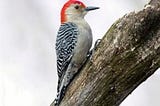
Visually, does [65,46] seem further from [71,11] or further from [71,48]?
[71,11]

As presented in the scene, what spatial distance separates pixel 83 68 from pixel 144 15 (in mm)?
486

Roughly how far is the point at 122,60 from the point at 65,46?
554mm

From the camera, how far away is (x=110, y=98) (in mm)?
2119

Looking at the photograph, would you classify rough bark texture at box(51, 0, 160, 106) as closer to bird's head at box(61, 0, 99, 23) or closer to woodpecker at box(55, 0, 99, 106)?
woodpecker at box(55, 0, 99, 106)

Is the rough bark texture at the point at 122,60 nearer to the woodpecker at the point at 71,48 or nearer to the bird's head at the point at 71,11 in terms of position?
the woodpecker at the point at 71,48

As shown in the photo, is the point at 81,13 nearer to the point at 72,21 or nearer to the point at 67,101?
the point at 72,21

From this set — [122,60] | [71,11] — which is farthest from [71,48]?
[122,60]

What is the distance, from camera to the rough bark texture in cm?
200

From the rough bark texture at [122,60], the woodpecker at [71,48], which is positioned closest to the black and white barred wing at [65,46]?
the woodpecker at [71,48]

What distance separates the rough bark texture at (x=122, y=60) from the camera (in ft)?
6.55

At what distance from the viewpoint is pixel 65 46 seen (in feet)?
8.36

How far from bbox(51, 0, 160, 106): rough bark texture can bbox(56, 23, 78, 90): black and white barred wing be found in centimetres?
33

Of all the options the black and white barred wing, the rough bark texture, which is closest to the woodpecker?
the black and white barred wing

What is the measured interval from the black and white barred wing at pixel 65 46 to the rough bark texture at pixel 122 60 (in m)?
0.33
